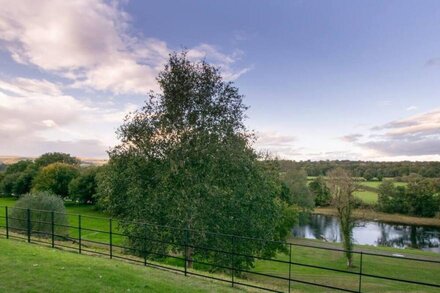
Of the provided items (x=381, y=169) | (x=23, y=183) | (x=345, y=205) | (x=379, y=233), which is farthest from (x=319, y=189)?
(x=23, y=183)

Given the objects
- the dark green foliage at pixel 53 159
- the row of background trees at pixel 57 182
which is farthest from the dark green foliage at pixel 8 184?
the dark green foliage at pixel 53 159

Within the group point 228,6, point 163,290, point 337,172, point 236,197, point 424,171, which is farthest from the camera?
point 424,171

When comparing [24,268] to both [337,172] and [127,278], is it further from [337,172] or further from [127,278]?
[337,172]

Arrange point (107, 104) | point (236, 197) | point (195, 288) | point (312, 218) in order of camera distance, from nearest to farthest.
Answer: point (195, 288)
point (236, 197)
point (107, 104)
point (312, 218)

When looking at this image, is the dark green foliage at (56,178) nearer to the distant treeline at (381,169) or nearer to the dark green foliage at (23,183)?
the dark green foliage at (23,183)

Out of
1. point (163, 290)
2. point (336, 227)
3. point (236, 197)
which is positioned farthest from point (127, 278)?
point (336, 227)

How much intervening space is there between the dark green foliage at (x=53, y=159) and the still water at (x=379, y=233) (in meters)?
69.2

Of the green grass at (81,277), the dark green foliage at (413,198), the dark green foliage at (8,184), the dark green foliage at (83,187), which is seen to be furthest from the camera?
the dark green foliage at (8,184)

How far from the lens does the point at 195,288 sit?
30.4 ft

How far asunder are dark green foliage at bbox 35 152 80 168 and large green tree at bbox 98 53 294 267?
8005 centimetres

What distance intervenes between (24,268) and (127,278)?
9.58 feet

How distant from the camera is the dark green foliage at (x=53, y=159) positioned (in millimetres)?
91488

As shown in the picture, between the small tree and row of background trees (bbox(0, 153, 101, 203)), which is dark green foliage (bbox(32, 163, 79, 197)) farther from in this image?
the small tree

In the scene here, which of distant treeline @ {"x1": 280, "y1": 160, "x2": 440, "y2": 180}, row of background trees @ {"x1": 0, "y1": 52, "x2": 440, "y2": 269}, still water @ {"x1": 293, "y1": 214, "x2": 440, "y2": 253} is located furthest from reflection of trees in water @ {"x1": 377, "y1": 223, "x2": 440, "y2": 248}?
row of background trees @ {"x1": 0, "y1": 52, "x2": 440, "y2": 269}
